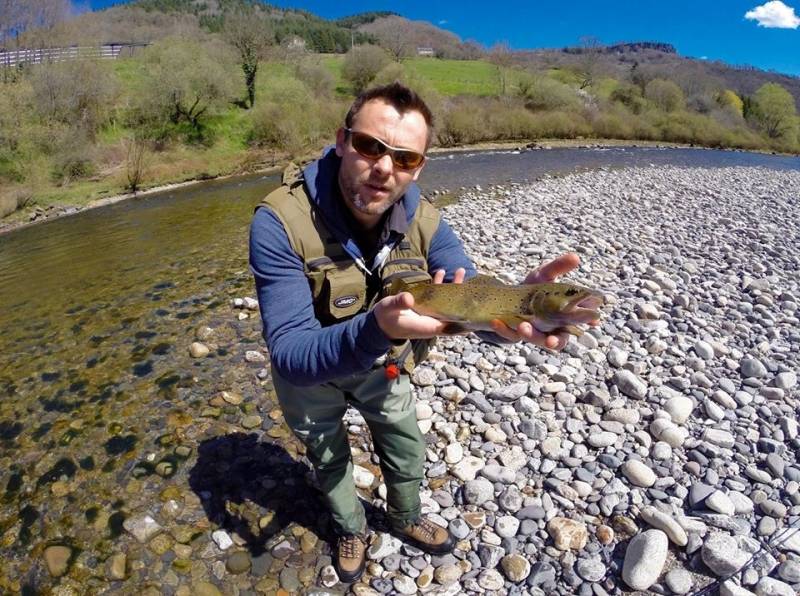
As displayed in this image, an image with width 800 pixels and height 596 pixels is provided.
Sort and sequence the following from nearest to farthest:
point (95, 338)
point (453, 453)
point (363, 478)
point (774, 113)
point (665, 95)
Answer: point (363, 478), point (453, 453), point (95, 338), point (774, 113), point (665, 95)

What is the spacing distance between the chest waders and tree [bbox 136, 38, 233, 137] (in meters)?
38.8

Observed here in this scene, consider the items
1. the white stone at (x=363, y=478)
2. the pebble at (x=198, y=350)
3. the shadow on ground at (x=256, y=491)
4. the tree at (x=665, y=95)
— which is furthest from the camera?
the tree at (x=665, y=95)

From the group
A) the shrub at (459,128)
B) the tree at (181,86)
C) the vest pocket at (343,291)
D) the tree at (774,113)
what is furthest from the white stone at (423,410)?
the tree at (774,113)

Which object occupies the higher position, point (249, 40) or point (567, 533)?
point (249, 40)

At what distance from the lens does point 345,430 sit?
3.15m

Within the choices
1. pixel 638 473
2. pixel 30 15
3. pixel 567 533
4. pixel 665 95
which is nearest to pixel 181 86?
pixel 30 15

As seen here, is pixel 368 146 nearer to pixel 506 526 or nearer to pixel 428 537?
pixel 428 537

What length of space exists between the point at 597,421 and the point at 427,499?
1.91 meters

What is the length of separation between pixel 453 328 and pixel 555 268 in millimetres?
535

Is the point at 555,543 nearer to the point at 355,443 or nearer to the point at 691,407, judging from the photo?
the point at 355,443

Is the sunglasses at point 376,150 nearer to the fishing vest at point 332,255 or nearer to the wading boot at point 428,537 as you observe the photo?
the fishing vest at point 332,255

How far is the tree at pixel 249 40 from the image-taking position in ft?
148

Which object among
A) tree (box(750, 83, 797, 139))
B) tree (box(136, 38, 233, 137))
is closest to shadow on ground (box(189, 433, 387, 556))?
tree (box(136, 38, 233, 137))

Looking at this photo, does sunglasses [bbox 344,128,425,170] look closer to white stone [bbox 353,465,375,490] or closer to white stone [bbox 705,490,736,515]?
white stone [bbox 353,465,375,490]
